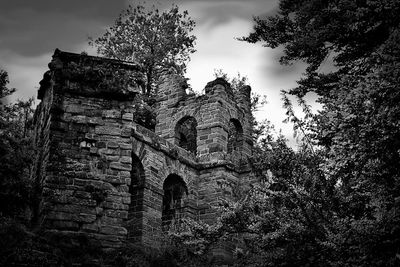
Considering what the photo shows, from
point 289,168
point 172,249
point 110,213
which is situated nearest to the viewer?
point 289,168

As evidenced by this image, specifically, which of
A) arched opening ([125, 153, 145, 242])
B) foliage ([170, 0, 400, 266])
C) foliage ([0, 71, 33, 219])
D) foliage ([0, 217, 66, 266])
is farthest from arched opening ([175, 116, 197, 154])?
A: foliage ([0, 217, 66, 266])

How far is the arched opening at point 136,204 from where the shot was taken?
46.0ft

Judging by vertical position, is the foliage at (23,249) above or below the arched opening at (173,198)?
below

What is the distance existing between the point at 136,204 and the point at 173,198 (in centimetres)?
239

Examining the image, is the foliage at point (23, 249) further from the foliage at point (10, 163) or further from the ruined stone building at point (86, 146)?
the ruined stone building at point (86, 146)

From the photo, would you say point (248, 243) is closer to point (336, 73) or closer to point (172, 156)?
A: point (336, 73)

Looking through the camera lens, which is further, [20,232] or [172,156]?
[172,156]

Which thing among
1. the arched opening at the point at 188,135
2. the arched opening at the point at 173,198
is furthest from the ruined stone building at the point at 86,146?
the arched opening at the point at 188,135

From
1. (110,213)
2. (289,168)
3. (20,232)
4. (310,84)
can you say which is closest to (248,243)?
Result: (289,168)

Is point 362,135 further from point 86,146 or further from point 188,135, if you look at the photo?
point 188,135

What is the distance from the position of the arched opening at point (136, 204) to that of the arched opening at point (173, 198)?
1879mm

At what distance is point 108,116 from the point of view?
9.40m

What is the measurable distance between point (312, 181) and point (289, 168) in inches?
25.1

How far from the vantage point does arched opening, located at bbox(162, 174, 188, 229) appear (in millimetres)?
16266
